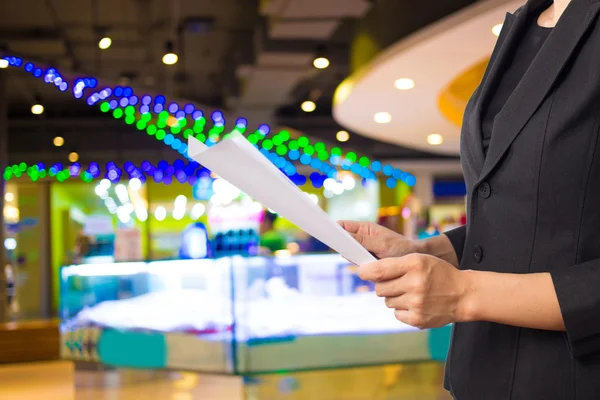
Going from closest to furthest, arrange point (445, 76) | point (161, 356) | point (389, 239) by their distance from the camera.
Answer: point (389, 239) < point (161, 356) < point (445, 76)

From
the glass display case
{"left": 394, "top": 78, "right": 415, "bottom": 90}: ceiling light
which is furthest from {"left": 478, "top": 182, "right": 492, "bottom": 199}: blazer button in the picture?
{"left": 394, "top": 78, "right": 415, "bottom": 90}: ceiling light

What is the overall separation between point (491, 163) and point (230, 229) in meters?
3.48

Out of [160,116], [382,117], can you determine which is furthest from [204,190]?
[160,116]

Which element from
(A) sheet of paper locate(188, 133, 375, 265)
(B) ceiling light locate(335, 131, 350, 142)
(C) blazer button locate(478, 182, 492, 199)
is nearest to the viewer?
(A) sheet of paper locate(188, 133, 375, 265)

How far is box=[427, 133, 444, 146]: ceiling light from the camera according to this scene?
955 centimetres

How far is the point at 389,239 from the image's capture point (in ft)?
3.30

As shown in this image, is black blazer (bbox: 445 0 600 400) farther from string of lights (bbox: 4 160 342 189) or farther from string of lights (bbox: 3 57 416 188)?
string of lights (bbox: 4 160 342 189)

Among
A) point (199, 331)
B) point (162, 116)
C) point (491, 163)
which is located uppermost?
point (162, 116)

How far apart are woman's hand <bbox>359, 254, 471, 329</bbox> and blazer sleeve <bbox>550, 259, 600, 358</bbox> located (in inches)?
3.9

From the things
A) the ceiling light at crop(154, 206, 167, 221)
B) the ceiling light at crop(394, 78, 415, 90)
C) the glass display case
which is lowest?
the glass display case

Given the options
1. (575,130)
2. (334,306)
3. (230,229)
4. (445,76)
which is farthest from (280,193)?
(445,76)

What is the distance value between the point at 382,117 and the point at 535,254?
7414 mm

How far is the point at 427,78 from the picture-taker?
605 centimetres

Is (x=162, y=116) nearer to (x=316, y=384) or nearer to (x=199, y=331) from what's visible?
(x=199, y=331)
